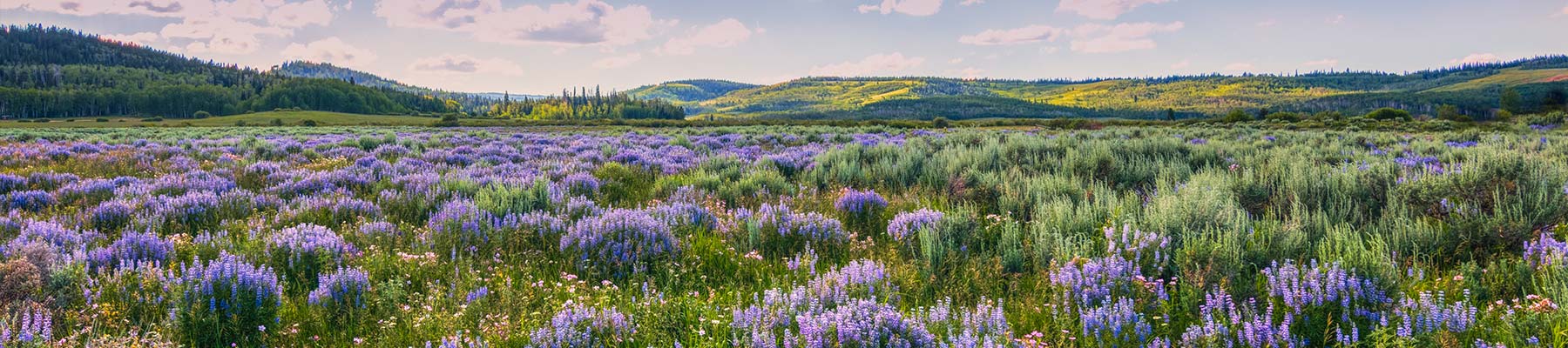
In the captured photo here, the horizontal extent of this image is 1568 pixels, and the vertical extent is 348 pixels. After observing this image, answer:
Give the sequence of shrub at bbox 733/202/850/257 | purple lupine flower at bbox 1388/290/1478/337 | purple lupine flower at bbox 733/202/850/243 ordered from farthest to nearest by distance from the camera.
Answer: purple lupine flower at bbox 733/202/850/243, shrub at bbox 733/202/850/257, purple lupine flower at bbox 1388/290/1478/337

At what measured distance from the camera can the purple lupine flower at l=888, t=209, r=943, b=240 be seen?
4.67 m

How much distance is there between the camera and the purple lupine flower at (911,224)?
4666 mm

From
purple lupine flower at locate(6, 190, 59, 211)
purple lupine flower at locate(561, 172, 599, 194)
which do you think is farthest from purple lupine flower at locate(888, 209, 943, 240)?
purple lupine flower at locate(6, 190, 59, 211)

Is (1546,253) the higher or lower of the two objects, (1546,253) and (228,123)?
the lower

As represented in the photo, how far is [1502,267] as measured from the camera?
3176mm

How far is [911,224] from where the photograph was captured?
491 centimetres

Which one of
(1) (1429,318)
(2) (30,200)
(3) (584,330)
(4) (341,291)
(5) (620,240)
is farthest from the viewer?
(2) (30,200)

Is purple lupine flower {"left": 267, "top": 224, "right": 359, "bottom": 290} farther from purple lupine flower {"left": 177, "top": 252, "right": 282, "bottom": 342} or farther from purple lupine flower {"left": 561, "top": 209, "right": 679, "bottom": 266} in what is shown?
Answer: purple lupine flower {"left": 561, "top": 209, "right": 679, "bottom": 266}

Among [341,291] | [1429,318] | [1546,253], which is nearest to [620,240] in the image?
[341,291]

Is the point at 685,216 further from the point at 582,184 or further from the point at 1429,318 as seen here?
the point at 1429,318

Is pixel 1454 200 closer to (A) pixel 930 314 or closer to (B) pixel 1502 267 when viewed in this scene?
(B) pixel 1502 267

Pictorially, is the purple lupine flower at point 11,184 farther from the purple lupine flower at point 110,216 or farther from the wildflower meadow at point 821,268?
the purple lupine flower at point 110,216

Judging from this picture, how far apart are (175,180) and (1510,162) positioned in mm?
13842

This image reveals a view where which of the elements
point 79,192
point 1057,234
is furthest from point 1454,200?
point 79,192
